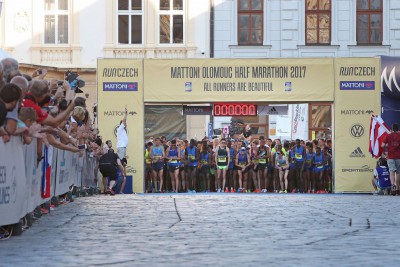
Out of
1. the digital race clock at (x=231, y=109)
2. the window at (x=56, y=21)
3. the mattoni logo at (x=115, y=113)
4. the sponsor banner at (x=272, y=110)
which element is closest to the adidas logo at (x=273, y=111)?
the sponsor banner at (x=272, y=110)

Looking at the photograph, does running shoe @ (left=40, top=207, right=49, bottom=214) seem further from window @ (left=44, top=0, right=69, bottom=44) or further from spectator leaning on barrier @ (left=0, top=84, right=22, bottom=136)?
window @ (left=44, top=0, right=69, bottom=44)

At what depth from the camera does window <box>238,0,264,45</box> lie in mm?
47969

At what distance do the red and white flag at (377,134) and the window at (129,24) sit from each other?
1544cm

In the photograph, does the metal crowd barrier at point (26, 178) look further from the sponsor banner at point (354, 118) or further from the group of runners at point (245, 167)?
the group of runners at point (245, 167)

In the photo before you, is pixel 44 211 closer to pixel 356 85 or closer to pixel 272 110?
pixel 356 85

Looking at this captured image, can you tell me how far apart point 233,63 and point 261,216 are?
1815 cm

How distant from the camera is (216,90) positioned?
1374 inches

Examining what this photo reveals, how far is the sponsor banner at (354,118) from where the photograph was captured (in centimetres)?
3472

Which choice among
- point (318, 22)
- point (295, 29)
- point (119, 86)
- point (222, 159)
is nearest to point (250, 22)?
point (295, 29)

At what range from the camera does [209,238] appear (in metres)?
12.5

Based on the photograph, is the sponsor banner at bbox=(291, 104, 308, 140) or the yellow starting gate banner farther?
Result: the sponsor banner at bbox=(291, 104, 308, 140)

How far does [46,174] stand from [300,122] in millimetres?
25892

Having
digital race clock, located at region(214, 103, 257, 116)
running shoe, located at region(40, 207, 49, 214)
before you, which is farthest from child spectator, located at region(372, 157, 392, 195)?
running shoe, located at region(40, 207, 49, 214)

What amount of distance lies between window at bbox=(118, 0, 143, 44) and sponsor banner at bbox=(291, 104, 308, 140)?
8.03 m
